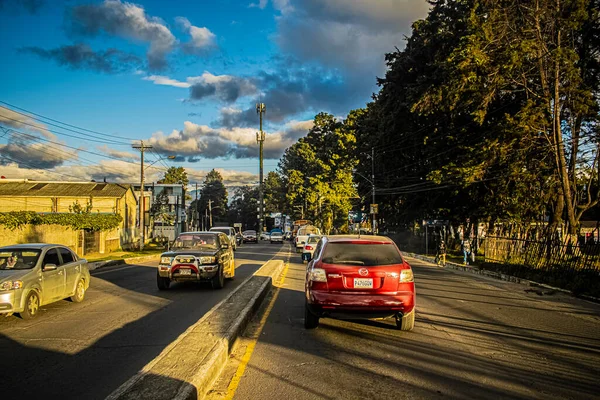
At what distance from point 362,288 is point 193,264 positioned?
685 centimetres

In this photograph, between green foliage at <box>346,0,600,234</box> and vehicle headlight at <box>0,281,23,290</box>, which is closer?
vehicle headlight at <box>0,281,23,290</box>

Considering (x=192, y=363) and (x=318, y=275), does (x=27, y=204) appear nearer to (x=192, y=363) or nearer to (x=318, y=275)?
(x=318, y=275)

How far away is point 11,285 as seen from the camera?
9.43m

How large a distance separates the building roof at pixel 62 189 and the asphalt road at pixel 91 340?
3884cm

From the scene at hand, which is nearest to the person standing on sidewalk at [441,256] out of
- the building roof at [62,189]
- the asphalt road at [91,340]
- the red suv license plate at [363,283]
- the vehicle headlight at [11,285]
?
the asphalt road at [91,340]

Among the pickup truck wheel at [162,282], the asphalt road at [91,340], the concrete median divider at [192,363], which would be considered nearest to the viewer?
the concrete median divider at [192,363]

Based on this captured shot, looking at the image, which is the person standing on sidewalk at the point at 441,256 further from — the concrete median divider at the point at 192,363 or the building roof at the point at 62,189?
the building roof at the point at 62,189

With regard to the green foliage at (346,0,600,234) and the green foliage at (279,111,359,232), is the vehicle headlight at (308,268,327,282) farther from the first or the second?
the green foliage at (279,111,359,232)

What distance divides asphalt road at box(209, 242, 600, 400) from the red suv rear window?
119 cm

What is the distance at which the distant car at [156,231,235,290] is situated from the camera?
45.5 ft

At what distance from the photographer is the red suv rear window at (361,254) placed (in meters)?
8.53

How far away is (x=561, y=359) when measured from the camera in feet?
22.7

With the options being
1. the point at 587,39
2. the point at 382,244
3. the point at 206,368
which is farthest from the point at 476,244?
the point at 206,368

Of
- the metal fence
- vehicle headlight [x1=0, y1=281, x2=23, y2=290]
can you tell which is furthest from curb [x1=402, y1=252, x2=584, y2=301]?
vehicle headlight [x1=0, y1=281, x2=23, y2=290]
